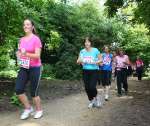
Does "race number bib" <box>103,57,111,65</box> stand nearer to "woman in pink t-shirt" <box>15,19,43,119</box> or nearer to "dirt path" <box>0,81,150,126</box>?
"dirt path" <box>0,81,150,126</box>

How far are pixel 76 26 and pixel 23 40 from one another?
19.1 metres

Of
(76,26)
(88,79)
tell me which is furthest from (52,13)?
(88,79)

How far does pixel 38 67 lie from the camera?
942 centimetres

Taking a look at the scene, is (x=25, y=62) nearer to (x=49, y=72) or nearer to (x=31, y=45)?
(x=31, y=45)

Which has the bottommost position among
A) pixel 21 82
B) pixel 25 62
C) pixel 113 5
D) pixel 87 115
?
pixel 87 115

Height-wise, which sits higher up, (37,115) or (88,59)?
(88,59)

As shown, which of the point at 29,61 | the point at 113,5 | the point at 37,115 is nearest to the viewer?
the point at 29,61

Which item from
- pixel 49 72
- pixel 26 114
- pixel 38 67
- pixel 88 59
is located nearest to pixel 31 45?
pixel 38 67

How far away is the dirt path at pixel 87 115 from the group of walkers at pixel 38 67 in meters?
0.36

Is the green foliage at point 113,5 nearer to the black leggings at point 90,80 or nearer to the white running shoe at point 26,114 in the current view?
the black leggings at point 90,80

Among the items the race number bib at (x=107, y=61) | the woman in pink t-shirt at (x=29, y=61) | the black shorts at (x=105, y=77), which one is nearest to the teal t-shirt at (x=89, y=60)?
the woman in pink t-shirt at (x=29, y=61)

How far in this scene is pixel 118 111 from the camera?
37.5 ft

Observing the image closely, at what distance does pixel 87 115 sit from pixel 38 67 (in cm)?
209

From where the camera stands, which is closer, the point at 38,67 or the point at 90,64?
the point at 38,67
